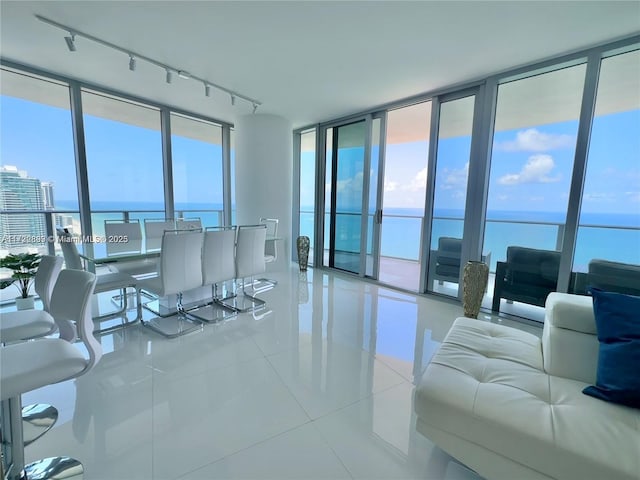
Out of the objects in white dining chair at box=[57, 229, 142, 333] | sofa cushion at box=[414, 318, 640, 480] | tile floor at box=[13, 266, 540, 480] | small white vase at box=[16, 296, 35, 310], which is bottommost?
tile floor at box=[13, 266, 540, 480]

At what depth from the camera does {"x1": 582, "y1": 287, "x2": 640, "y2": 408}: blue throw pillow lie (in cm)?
109

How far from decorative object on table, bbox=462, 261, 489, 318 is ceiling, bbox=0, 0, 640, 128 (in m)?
2.14

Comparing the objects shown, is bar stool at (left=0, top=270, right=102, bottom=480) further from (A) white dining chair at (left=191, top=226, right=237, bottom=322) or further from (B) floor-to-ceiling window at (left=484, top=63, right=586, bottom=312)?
(B) floor-to-ceiling window at (left=484, top=63, right=586, bottom=312)

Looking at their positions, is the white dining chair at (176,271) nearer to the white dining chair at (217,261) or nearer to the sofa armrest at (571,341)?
the white dining chair at (217,261)

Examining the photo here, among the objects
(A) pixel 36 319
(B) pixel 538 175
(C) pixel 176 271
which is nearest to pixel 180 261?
(C) pixel 176 271

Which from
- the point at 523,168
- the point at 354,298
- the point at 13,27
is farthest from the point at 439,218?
the point at 13,27

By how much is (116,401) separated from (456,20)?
11.9 feet

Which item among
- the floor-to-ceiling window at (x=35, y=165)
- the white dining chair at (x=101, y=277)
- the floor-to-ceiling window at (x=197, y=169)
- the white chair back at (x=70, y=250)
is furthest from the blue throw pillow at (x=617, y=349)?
the floor-to-ceiling window at (x=35, y=165)

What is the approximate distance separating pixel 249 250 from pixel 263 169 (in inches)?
82.5

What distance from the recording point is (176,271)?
2453mm

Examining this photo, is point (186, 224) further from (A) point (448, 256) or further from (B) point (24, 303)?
(A) point (448, 256)

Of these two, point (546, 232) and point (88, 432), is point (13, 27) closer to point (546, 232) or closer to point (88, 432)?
point (88, 432)

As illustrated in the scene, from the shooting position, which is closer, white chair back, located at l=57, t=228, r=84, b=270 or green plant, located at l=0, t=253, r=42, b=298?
white chair back, located at l=57, t=228, r=84, b=270

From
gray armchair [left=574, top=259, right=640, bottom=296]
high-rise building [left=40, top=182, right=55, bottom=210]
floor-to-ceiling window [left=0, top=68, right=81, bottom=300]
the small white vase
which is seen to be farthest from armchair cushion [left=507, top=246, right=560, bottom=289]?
high-rise building [left=40, top=182, right=55, bottom=210]
